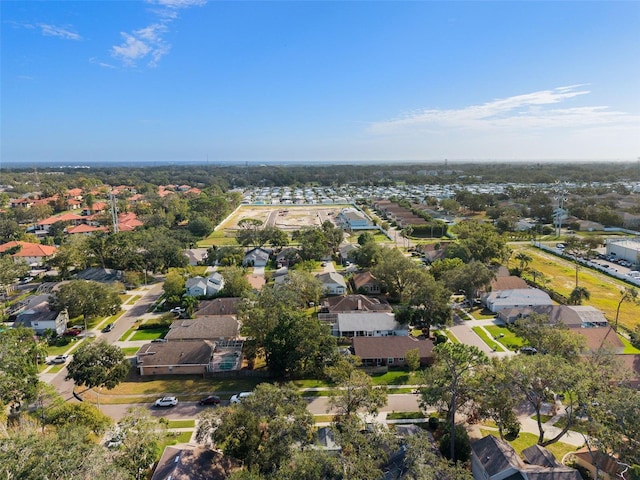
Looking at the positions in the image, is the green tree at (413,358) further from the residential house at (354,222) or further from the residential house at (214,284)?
the residential house at (354,222)

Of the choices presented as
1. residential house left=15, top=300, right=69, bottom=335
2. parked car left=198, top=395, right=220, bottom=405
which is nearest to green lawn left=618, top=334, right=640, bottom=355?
parked car left=198, top=395, right=220, bottom=405

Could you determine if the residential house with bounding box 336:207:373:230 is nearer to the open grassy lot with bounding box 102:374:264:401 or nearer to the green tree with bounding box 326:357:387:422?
the open grassy lot with bounding box 102:374:264:401

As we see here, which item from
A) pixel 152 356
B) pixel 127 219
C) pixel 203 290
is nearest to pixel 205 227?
pixel 127 219

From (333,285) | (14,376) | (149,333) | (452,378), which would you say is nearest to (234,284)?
(149,333)

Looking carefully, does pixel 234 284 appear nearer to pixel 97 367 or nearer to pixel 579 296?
pixel 97 367

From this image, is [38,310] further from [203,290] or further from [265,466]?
[265,466]
